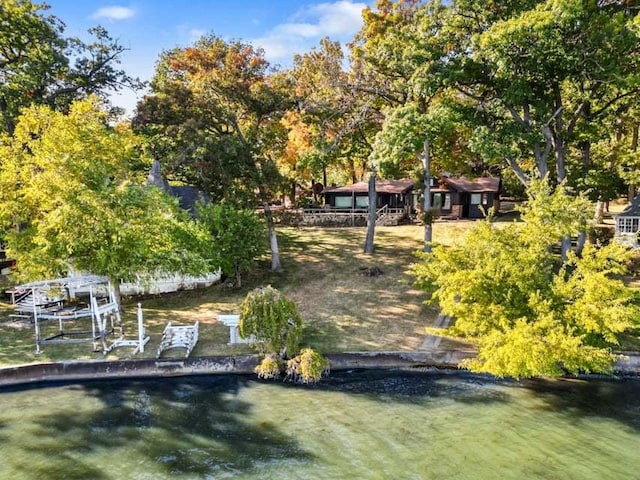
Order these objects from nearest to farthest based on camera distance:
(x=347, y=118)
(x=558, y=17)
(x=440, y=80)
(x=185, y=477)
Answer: (x=185, y=477) → (x=558, y=17) → (x=440, y=80) → (x=347, y=118)

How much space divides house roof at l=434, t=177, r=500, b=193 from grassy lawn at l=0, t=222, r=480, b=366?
9034 millimetres

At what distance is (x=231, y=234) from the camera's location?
19.3 meters

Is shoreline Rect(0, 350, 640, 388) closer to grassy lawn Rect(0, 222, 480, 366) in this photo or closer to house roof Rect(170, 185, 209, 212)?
grassy lawn Rect(0, 222, 480, 366)

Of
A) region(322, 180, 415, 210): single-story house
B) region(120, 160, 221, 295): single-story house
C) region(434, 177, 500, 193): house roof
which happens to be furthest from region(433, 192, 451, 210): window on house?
region(120, 160, 221, 295): single-story house

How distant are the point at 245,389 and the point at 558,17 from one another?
15.5 m

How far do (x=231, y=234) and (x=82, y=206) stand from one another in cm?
672

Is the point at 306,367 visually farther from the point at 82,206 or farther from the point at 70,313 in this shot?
the point at 82,206

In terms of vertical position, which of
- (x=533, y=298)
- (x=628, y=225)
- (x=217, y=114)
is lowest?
(x=533, y=298)

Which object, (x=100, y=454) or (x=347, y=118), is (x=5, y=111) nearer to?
(x=347, y=118)

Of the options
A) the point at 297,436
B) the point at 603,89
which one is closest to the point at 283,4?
the point at 603,89

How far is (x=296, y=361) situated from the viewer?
1247 cm

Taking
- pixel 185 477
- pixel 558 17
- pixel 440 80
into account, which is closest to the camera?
pixel 185 477

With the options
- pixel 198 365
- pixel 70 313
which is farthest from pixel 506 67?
pixel 70 313

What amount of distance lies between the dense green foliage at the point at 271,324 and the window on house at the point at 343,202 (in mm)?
25119
